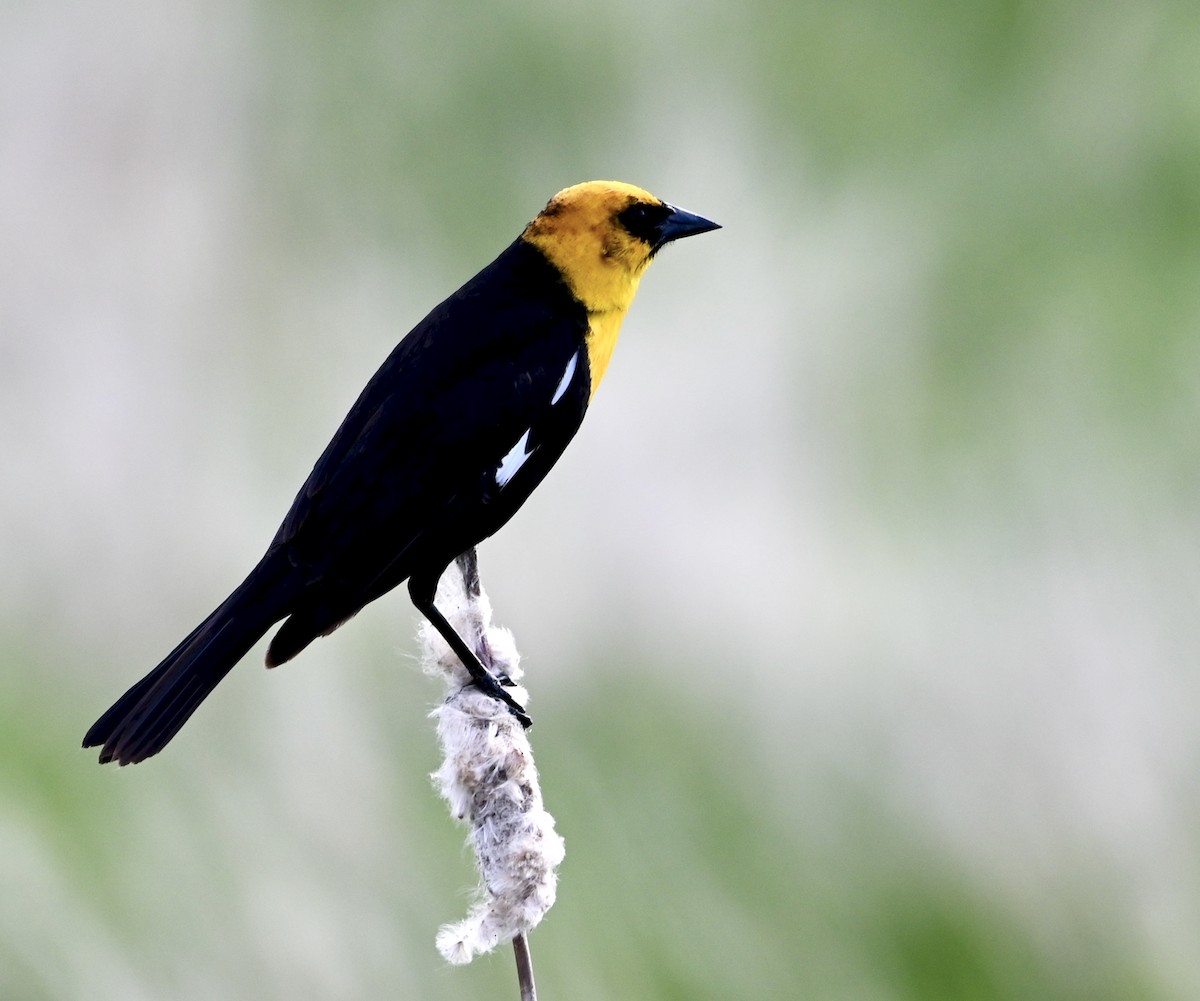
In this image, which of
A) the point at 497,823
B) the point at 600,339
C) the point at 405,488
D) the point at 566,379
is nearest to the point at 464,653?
the point at 405,488

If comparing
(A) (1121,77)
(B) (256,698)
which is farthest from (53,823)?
(A) (1121,77)

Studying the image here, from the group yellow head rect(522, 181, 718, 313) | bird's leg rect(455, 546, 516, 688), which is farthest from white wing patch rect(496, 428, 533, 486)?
yellow head rect(522, 181, 718, 313)

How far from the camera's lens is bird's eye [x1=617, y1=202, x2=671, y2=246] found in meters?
2.40

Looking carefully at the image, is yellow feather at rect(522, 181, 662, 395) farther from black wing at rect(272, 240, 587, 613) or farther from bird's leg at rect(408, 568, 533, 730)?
bird's leg at rect(408, 568, 533, 730)

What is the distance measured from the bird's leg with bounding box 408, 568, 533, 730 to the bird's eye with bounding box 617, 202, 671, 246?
0.76 meters

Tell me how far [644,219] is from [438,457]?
0.62m

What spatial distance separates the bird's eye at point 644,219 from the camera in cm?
240

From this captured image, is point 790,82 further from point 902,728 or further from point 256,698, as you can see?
point 256,698

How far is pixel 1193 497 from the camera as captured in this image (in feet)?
22.3

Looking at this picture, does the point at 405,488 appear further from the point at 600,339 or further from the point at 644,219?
the point at 644,219

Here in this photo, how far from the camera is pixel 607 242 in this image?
2.39 meters

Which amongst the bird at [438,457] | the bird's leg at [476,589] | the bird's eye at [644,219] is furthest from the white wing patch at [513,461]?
the bird's eye at [644,219]

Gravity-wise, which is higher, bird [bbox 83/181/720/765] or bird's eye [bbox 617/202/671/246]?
bird's eye [bbox 617/202/671/246]

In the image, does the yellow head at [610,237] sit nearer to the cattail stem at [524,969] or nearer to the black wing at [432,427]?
the black wing at [432,427]
